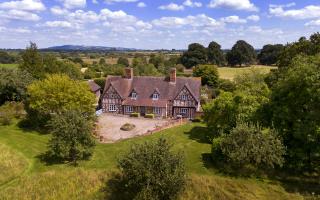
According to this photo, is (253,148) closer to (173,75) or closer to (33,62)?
(173,75)

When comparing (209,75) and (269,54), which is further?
(269,54)

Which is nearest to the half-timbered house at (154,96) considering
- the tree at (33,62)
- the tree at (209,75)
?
the tree at (33,62)

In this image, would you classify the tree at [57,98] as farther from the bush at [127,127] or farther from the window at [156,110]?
the window at [156,110]

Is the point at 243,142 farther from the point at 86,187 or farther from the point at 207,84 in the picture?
the point at 207,84

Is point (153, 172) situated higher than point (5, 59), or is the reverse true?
point (5, 59)

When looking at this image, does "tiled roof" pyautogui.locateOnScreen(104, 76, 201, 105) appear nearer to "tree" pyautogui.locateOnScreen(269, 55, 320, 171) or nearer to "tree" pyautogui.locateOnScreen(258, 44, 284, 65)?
"tree" pyautogui.locateOnScreen(269, 55, 320, 171)

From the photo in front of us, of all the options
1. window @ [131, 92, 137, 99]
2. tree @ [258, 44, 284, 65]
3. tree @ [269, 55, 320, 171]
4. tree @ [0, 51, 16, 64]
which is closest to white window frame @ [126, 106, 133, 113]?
window @ [131, 92, 137, 99]

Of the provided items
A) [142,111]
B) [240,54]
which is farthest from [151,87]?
[240,54]
